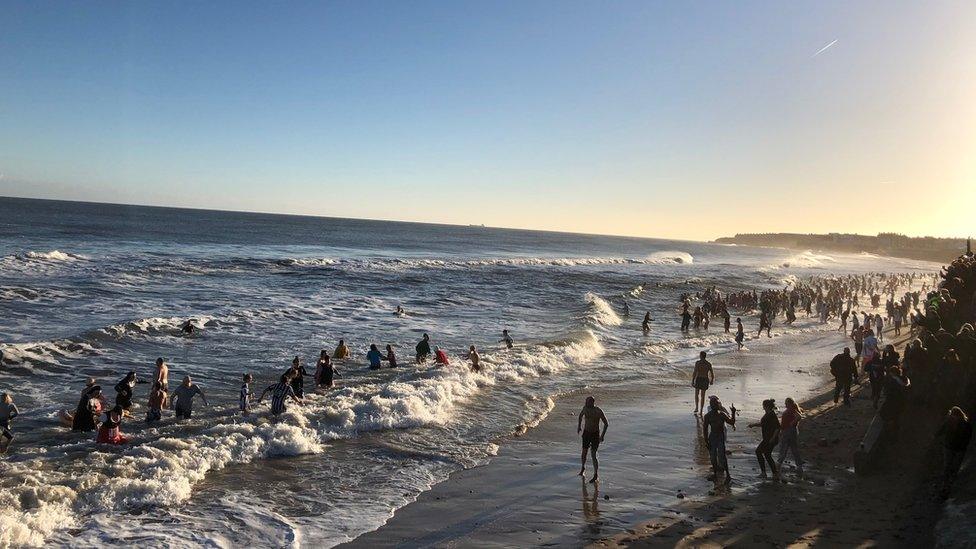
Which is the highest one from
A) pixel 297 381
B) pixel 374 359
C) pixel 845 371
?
pixel 845 371

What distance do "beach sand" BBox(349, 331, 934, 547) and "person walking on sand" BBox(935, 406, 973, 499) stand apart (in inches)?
16.7

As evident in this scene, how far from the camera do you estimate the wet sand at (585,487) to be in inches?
310

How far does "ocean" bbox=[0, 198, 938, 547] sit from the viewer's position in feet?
27.7

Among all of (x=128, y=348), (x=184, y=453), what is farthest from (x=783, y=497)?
(x=128, y=348)

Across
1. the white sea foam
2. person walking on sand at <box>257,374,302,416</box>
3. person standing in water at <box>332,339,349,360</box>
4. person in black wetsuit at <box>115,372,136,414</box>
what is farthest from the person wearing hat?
the white sea foam

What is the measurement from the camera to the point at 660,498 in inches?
356

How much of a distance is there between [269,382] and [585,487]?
33.0ft

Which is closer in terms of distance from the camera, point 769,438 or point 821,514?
point 821,514

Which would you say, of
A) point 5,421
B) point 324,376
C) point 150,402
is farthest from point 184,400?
point 324,376

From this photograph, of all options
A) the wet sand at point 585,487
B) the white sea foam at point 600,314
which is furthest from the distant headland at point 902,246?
the wet sand at point 585,487

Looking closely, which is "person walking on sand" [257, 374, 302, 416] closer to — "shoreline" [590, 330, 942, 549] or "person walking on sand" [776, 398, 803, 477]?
"shoreline" [590, 330, 942, 549]

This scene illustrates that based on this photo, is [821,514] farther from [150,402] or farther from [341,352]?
[341,352]

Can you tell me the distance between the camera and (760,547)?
727 centimetres

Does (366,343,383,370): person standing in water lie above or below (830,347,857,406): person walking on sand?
below
